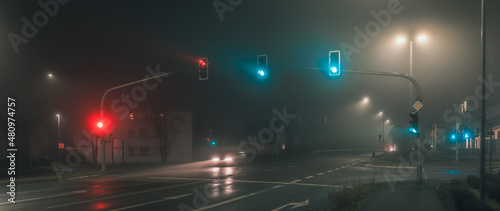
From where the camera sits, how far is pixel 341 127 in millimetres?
93375

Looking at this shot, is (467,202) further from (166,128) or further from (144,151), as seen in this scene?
(144,151)

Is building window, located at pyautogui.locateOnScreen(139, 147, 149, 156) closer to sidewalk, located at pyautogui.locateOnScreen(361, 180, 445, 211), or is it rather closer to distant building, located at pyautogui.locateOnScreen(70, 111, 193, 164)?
distant building, located at pyautogui.locateOnScreen(70, 111, 193, 164)

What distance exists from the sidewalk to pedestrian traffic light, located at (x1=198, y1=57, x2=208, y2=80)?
993cm

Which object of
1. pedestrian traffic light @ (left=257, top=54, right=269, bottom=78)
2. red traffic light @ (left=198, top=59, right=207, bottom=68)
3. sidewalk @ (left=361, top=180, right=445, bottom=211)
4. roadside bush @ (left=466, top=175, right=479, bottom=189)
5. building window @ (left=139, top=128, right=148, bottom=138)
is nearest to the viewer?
sidewalk @ (left=361, top=180, right=445, bottom=211)

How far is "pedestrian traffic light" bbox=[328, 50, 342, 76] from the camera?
15609mm

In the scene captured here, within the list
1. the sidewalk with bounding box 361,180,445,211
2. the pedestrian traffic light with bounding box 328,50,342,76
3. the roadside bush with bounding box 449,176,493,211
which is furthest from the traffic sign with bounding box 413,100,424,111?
the roadside bush with bounding box 449,176,493,211

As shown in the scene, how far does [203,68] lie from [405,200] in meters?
11.2

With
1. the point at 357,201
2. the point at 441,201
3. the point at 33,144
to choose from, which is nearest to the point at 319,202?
the point at 357,201

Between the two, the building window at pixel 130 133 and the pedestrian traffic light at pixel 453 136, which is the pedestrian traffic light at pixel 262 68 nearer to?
the pedestrian traffic light at pixel 453 136

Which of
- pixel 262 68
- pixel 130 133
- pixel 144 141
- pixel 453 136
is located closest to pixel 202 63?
pixel 262 68

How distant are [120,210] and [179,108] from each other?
38.1 meters

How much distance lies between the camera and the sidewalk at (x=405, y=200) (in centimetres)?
1086

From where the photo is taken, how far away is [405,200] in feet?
39.9

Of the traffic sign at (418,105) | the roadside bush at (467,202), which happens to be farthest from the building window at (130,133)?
the roadside bush at (467,202)
